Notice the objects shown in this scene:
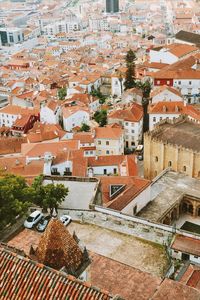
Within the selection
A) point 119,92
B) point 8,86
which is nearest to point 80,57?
point 8,86

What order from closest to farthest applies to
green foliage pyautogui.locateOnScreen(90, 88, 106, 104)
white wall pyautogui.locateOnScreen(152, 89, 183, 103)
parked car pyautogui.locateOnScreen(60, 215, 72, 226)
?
parked car pyautogui.locateOnScreen(60, 215, 72, 226), white wall pyautogui.locateOnScreen(152, 89, 183, 103), green foliage pyautogui.locateOnScreen(90, 88, 106, 104)

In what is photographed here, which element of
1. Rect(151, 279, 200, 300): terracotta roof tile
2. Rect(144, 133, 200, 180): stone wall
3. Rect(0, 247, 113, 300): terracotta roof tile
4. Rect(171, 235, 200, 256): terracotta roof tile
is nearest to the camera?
Rect(0, 247, 113, 300): terracotta roof tile

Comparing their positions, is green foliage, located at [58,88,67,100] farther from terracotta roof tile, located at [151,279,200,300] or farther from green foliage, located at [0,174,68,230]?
terracotta roof tile, located at [151,279,200,300]

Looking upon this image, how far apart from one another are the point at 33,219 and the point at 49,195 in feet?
10.6

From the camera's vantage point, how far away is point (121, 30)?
194 m

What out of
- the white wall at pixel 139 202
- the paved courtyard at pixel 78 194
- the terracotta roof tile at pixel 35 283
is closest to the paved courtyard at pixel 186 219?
the white wall at pixel 139 202

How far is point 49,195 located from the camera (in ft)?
108

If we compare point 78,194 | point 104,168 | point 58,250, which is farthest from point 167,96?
point 58,250

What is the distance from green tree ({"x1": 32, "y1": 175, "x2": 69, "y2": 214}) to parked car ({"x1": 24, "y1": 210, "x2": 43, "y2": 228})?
78.8 inches

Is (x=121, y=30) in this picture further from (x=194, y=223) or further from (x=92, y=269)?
(x=92, y=269)

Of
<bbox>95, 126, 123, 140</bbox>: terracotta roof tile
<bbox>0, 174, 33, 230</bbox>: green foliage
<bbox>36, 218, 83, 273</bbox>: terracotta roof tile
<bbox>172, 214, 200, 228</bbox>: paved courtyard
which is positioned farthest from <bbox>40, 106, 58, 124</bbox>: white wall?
<bbox>36, 218, 83, 273</bbox>: terracotta roof tile

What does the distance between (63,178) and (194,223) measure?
1547 centimetres

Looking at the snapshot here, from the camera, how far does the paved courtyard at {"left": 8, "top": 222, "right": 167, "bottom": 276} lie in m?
28.0

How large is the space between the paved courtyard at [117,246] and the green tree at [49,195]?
2208 mm
